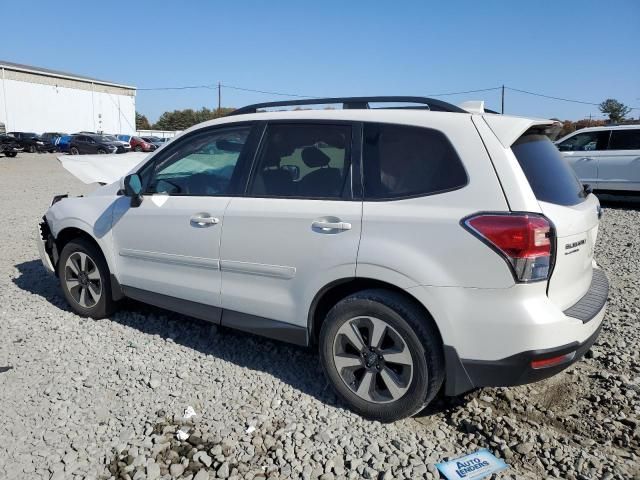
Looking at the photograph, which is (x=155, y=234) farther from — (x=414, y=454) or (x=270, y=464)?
(x=414, y=454)

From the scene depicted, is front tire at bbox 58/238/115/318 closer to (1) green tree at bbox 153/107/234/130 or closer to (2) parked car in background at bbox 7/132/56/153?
(2) parked car in background at bbox 7/132/56/153

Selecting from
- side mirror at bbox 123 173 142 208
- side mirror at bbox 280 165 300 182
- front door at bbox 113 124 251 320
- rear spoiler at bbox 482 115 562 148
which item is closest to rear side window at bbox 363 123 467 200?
rear spoiler at bbox 482 115 562 148

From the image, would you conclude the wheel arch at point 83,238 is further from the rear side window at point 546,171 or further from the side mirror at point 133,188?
the rear side window at point 546,171

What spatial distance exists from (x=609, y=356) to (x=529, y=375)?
5.62 feet

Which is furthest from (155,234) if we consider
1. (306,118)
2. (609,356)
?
(609,356)

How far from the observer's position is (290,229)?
129 inches

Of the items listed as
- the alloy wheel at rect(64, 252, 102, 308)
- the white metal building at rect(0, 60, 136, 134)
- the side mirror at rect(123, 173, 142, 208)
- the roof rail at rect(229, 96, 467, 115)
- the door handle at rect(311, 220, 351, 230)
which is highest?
the white metal building at rect(0, 60, 136, 134)

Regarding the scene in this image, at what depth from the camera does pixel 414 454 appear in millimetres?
2842

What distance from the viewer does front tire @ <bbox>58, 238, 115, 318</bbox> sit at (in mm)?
4566

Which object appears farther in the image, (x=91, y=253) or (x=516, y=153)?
(x=91, y=253)

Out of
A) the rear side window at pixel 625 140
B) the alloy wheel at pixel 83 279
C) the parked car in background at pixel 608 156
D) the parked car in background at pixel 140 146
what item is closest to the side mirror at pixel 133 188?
the alloy wheel at pixel 83 279

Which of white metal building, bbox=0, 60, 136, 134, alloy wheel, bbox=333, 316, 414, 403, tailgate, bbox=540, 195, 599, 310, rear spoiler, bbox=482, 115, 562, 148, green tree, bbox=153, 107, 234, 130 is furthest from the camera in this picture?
green tree, bbox=153, 107, 234, 130

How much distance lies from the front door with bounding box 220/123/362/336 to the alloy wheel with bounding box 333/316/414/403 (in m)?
0.30

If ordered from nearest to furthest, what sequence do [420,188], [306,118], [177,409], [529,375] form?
[529,375], [420,188], [177,409], [306,118]
